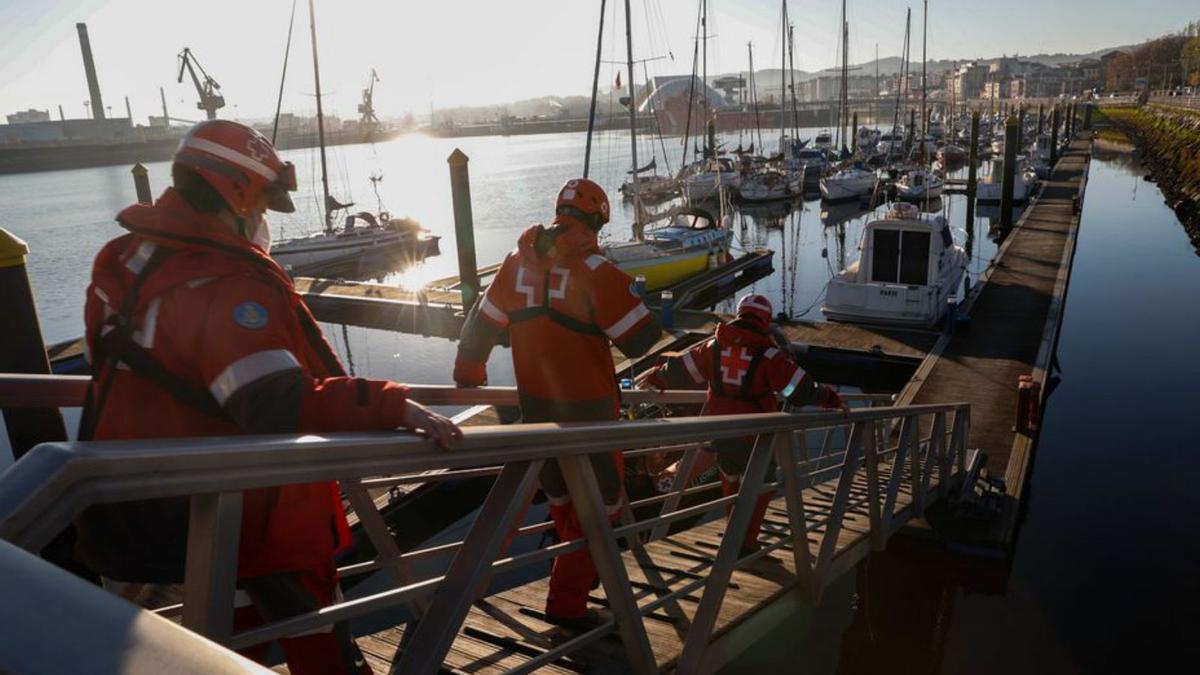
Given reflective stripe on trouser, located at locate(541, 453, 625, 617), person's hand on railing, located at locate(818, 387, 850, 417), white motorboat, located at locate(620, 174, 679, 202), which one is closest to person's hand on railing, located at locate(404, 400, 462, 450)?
reflective stripe on trouser, located at locate(541, 453, 625, 617)

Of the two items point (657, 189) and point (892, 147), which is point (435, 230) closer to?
point (657, 189)

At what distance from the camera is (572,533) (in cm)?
379

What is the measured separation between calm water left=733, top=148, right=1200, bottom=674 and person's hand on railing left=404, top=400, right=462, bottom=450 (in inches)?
263

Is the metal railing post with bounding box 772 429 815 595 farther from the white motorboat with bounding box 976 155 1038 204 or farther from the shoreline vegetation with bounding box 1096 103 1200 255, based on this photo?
the white motorboat with bounding box 976 155 1038 204

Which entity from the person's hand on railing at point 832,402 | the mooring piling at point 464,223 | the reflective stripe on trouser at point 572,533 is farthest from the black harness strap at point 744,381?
the mooring piling at point 464,223

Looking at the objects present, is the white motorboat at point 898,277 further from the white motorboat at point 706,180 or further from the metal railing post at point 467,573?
the white motorboat at point 706,180

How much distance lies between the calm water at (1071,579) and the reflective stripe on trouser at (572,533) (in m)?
4.66

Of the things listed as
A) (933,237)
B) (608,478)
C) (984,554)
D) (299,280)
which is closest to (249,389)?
(608,478)

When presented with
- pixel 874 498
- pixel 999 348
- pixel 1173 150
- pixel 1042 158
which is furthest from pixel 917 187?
pixel 874 498

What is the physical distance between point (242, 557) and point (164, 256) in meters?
0.77

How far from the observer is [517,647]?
3191 millimetres

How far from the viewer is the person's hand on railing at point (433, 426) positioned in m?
1.71

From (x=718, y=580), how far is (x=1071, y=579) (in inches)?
331

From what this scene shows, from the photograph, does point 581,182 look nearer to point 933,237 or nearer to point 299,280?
point 933,237
